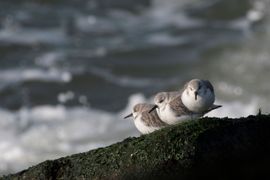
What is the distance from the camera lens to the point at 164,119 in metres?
7.83

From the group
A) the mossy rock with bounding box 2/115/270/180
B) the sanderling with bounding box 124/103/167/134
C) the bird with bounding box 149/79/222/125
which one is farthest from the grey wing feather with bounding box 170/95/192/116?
the mossy rock with bounding box 2/115/270/180

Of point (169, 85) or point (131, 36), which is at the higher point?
point (131, 36)

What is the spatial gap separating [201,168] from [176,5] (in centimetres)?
2040

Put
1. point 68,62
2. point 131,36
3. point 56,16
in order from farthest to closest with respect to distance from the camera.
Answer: point 56,16, point 131,36, point 68,62

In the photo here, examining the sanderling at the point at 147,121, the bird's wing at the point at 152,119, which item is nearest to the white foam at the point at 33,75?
the sanderling at the point at 147,121

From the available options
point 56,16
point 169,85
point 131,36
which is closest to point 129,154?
point 169,85

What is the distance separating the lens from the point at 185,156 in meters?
6.00

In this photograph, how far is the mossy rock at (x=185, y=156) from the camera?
5980 mm

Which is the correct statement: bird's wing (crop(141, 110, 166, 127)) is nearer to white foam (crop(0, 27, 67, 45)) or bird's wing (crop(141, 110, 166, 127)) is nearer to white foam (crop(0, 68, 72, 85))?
white foam (crop(0, 68, 72, 85))

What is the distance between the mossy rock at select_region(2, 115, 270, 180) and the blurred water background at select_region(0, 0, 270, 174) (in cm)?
781

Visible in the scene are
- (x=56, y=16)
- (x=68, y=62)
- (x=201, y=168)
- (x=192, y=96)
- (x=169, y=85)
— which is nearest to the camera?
(x=201, y=168)

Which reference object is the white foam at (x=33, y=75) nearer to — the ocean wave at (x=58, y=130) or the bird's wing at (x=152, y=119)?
the ocean wave at (x=58, y=130)

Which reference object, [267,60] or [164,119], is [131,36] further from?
[164,119]

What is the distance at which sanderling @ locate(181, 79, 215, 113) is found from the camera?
24.8 ft
